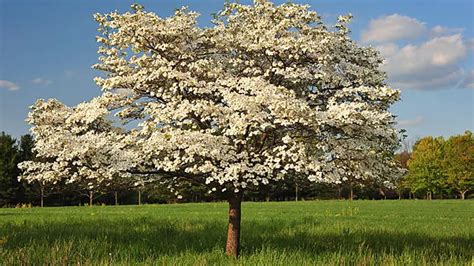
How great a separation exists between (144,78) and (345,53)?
5.71m

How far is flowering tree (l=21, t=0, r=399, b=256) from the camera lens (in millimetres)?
11742

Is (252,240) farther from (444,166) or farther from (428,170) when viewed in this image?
(444,166)

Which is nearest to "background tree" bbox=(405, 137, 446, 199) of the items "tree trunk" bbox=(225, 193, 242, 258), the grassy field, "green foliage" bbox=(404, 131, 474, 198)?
"green foliage" bbox=(404, 131, 474, 198)

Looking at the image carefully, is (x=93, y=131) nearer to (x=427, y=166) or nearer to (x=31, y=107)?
(x=31, y=107)

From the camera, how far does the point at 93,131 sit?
13016 mm

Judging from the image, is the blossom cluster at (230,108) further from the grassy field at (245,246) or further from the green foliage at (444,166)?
the green foliage at (444,166)

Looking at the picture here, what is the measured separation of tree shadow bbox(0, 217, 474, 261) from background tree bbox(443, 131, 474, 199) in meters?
85.9

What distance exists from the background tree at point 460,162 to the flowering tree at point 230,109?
95.3m

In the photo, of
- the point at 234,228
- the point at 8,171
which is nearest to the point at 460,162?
the point at 8,171

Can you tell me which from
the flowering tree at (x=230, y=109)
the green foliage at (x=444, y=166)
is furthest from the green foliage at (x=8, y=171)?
the green foliage at (x=444, y=166)

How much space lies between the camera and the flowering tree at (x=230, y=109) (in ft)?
38.5

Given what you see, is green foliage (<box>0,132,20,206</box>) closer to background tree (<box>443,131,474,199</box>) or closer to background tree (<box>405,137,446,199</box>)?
background tree (<box>405,137,446,199</box>)

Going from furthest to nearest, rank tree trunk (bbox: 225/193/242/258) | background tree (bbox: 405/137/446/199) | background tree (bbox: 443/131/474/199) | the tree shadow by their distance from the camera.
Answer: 1. background tree (bbox: 405/137/446/199)
2. background tree (bbox: 443/131/474/199)
3. the tree shadow
4. tree trunk (bbox: 225/193/242/258)

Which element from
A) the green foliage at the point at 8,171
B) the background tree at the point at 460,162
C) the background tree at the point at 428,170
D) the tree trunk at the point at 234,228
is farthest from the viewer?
the background tree at the point at 428,170
